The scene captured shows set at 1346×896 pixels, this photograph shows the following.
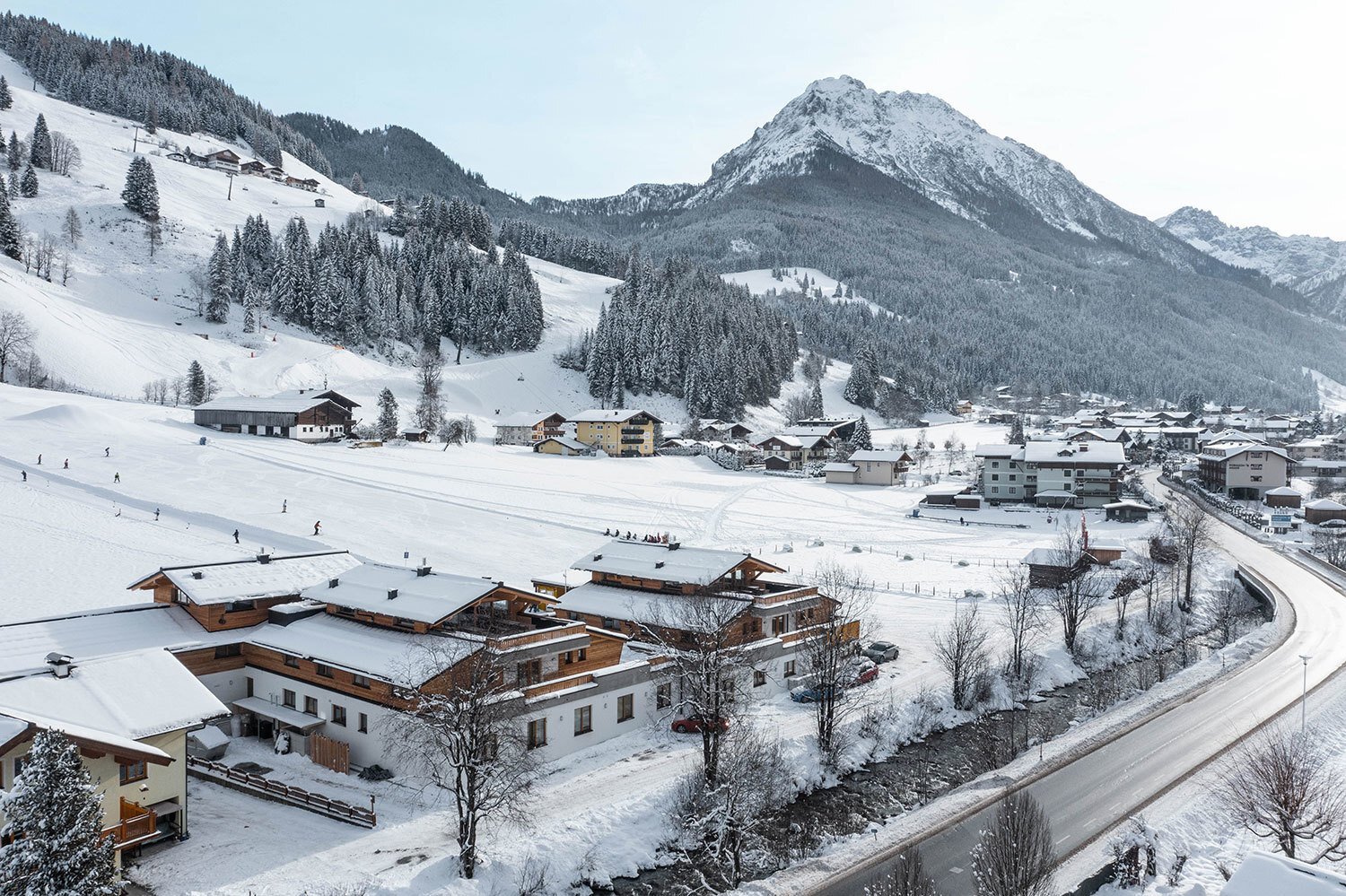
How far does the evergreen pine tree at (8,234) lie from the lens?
115250 mm

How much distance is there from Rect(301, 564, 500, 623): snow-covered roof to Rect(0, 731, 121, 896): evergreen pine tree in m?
15.3

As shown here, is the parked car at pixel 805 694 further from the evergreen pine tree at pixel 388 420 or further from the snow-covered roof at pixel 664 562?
the evergreen pine tree at pixel 388 420

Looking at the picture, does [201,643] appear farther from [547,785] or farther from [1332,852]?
[1332,852]

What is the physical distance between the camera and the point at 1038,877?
18.0 meters

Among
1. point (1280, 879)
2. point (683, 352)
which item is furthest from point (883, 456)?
point (1280, 879)

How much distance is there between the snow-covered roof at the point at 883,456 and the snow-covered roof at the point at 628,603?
7006cm

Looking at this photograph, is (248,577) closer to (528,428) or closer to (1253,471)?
(528,428)

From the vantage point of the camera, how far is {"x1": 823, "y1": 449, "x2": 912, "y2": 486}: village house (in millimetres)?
105125

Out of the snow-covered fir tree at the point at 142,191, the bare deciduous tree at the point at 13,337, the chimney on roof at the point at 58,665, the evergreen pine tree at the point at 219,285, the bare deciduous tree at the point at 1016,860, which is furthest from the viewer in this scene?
the snow-covered fir tree at the point at 142,191

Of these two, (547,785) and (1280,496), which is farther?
(1280,496)

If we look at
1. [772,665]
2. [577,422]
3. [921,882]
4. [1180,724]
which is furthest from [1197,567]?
[577,422]

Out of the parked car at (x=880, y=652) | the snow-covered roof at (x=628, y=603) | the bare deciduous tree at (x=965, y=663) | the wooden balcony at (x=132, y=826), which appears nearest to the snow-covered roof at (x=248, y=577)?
the snow-covered roof at (x=628, y=603)

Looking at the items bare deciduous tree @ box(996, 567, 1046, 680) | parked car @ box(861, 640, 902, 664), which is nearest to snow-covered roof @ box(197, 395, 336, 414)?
parked car @ box(861, 640, 902, 664)

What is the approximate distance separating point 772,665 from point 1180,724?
17366mm
